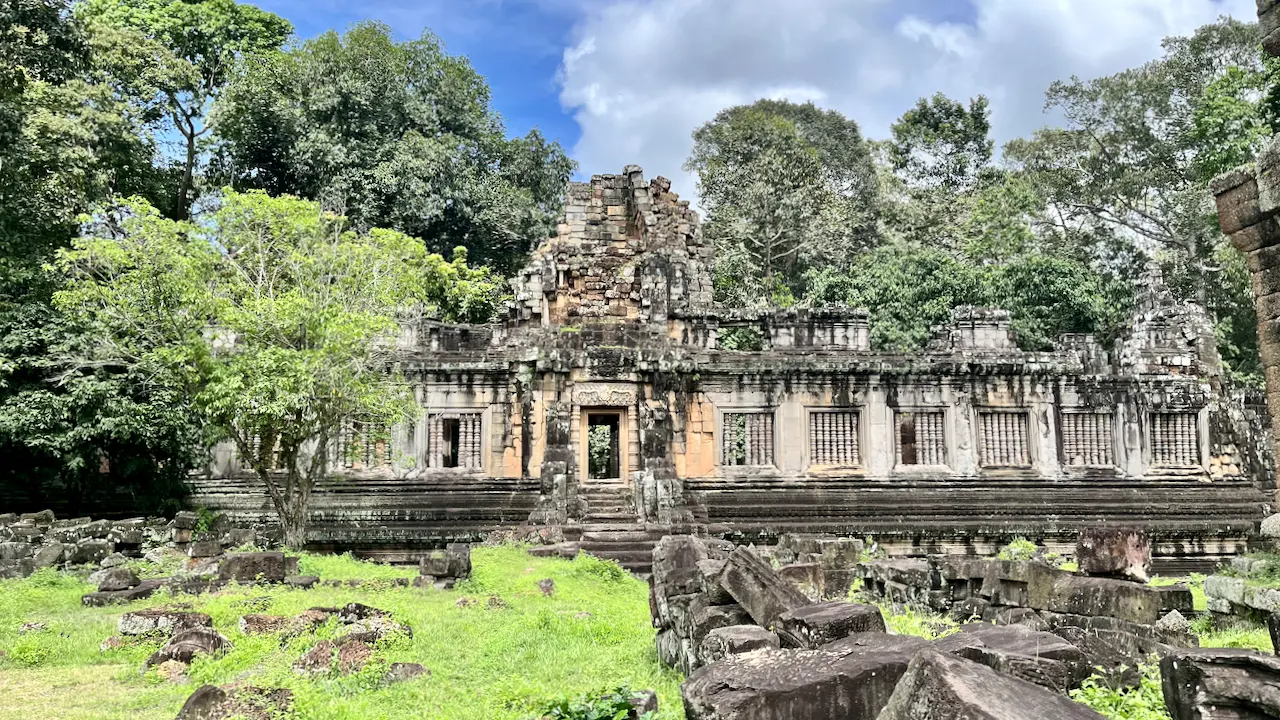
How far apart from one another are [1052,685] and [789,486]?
14.1 metres

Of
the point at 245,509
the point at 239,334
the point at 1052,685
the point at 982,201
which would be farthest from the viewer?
the point at 982,201

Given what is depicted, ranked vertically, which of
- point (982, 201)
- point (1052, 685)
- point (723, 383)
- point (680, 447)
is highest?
point (982, 201)

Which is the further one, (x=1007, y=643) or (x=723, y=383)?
(x=723, y=383)

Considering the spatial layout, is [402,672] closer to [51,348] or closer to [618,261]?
[51,348]

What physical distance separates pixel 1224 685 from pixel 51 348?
1857 cm

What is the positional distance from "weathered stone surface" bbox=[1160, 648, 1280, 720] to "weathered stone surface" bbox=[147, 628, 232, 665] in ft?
23.3

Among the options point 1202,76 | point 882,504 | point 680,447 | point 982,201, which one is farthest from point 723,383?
point 1202,76

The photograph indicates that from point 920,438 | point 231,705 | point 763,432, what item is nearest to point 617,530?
point 763,432

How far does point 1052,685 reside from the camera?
440 centimetres

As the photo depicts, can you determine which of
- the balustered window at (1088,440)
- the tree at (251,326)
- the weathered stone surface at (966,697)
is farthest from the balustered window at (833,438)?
the weathered stone surface at (966,697)

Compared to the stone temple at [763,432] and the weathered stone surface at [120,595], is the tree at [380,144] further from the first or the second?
the weathered stone surface at [120,595]

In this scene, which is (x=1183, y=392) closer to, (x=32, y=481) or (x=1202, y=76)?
(x=1202, y=76)

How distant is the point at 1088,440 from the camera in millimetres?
19781

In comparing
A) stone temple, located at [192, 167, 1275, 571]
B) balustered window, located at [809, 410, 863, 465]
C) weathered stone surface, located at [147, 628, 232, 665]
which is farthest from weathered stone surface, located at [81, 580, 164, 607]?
balustered window, located at [809, 410, 863, 465]
